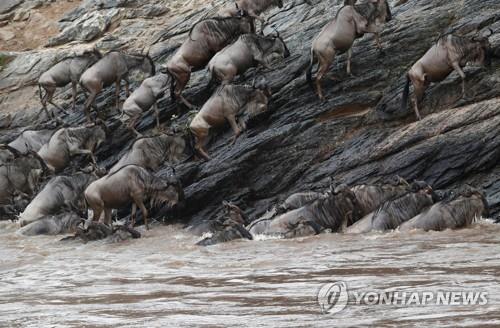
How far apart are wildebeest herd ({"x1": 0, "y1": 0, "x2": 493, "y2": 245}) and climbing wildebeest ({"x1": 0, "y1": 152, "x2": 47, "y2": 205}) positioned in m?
0.02

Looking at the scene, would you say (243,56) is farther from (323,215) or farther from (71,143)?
(323,215)

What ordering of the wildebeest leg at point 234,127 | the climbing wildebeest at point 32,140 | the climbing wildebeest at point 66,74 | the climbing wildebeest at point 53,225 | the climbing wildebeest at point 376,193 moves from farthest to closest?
the climbing wildebeest at point 66,74 < the climbing wildebeest at point 32,140 < the wildebeest leg at point 234,127 < the climbing wildebeest at point 53,225 < the climbing wildebeest at point 376,193

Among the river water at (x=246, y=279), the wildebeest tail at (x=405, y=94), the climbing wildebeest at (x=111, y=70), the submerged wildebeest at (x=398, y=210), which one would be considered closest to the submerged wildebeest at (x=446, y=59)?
the wildebeest tail at (x=405, y=94)

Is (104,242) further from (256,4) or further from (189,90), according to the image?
(256,4)

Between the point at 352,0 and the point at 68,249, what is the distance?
7.09 m

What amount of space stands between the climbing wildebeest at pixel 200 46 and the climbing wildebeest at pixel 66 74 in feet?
10.0

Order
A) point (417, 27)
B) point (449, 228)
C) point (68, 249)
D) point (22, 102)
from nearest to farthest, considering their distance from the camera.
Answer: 1. point (449, 228)
2. point (68, 249)
3. point (417, 27)
4. point (22, 102)

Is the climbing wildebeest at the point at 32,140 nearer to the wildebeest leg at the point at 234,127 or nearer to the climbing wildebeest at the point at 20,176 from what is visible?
the climbing wildebeest at the point at 20,176

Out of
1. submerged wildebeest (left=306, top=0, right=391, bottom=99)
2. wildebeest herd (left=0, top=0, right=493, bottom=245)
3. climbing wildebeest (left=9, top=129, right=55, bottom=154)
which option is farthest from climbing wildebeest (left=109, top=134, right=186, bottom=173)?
climbing wildebeest (left=9, top=129, right=55, bottom=154)

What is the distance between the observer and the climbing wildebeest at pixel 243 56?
18.3m

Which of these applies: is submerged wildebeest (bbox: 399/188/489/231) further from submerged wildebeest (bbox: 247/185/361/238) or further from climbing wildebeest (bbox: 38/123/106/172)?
climbing wildebeest (bbox: 38/123/106/172)

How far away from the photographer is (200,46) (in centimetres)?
1928

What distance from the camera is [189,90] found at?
1973cm

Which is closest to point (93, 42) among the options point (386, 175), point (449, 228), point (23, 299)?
point (386, 175)
